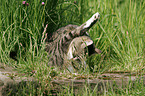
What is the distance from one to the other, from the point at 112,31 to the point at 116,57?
2.05 ft

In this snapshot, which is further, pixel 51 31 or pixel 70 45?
pixel 51 31

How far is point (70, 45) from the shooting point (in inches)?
138

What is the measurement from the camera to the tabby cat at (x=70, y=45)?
345 cm

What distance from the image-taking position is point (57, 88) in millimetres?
3002

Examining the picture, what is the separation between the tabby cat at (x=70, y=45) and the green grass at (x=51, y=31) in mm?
167

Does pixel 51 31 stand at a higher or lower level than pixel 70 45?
higher

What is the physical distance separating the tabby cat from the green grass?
0.17 metres

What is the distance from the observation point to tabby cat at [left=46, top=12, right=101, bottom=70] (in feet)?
11.3

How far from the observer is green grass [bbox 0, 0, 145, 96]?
339cm

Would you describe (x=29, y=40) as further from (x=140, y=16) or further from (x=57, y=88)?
(x=140, y=16)

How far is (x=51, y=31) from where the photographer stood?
414cm

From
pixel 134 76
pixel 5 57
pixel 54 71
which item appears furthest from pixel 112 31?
pixel 5 57

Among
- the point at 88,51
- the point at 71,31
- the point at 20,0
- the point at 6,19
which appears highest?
the point at 20,0

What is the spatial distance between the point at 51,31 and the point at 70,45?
79cm
